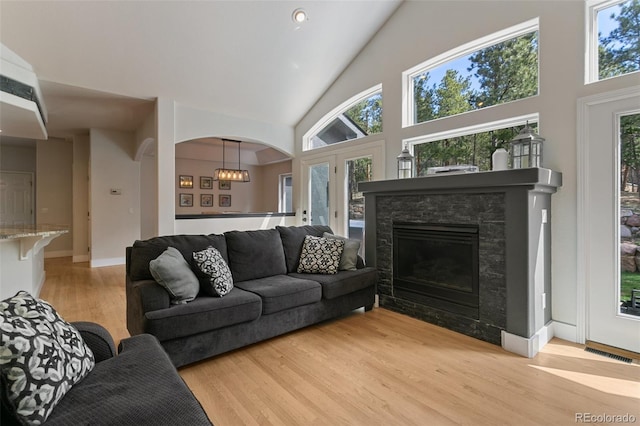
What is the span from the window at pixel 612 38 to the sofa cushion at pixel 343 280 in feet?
8.74

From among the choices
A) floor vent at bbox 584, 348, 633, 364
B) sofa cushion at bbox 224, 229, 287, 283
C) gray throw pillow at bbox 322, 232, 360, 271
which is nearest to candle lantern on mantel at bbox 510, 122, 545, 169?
floor vent at bbox 584, 348, 633, 364

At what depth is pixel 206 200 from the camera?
29.8 feet

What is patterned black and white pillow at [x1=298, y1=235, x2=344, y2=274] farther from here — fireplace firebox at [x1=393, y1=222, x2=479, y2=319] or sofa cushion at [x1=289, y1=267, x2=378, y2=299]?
fireplace firebox at [x1=393, y1=222, x2=479, y2=319]

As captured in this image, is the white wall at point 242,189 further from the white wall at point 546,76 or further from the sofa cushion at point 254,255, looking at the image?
the sofa cushion at point 254,255

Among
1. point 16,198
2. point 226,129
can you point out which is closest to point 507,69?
point 226,129

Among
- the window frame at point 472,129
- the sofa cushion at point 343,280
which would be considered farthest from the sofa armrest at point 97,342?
the window frame at point 472,129

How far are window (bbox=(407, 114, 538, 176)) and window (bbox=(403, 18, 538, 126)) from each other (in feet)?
0.86

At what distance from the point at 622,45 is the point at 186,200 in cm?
879

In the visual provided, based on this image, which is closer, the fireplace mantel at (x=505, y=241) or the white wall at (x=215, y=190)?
the fireplace mantel at (x=505, y=241)

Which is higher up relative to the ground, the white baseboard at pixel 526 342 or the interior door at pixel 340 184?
the interior door at pixel 340 184

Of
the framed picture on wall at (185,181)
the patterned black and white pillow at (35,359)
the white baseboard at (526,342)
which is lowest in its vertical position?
the white baseboard at (526,342)

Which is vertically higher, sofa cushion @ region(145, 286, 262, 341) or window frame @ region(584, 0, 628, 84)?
window frame @ region(584, 0, 628, 84)

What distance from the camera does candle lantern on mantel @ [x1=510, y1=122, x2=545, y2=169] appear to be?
278cm

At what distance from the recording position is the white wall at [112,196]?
6.45 m
